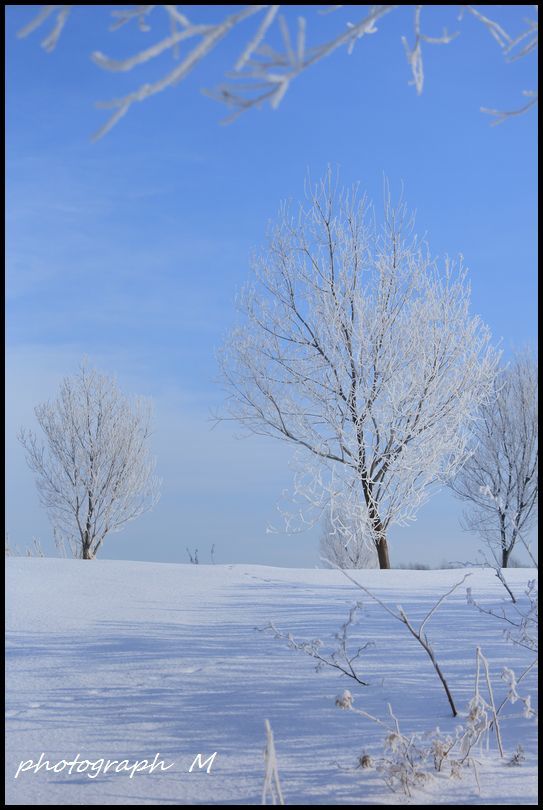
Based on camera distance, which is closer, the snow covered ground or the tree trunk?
the snow covered ground

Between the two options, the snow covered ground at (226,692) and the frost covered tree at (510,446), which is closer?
the snow covered ground at (226,692)

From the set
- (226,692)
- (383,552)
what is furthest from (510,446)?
(226,692)

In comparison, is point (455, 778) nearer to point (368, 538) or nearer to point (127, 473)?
point (368, 538)

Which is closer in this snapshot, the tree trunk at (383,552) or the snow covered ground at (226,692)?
the snow covered ground at (226,692)

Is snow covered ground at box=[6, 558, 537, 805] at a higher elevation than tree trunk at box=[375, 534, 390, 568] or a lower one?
higher

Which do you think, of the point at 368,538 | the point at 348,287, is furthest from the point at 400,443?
the point at 348,287

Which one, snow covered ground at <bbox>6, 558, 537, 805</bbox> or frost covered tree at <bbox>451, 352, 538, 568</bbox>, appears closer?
snow covered ground at <bbox>6, 558, 537, 805</bbox>

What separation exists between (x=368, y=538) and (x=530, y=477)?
4808 millimetres

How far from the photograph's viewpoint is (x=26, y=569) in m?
5.92

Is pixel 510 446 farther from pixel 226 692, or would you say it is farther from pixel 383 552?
pixel 226 692

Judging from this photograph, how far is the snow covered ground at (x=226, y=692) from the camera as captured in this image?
2.01 m

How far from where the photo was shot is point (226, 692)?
2717 millimetres

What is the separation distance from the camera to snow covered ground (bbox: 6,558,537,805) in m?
2.01

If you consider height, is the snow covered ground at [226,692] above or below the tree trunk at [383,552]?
above
